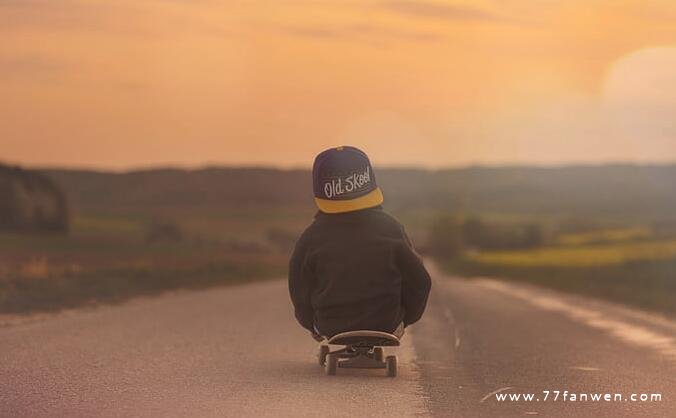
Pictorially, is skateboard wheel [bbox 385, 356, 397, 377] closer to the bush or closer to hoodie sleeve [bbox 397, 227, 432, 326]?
hoodie sleeve [bbox 397, 227, 432, 326]

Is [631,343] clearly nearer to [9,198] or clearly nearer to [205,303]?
[205,303]

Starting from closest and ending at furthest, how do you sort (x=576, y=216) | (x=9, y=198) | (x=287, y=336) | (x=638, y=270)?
1. (x=287, y=336)
2. (x=638, y=270)
3. (x=9, y=198)
4. (x=576, y=216)

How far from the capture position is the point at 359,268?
1187cm

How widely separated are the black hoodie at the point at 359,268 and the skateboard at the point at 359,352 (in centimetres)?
10

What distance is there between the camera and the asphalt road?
34.8 ft

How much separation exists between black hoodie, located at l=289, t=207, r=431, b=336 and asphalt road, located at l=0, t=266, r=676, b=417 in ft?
1.87

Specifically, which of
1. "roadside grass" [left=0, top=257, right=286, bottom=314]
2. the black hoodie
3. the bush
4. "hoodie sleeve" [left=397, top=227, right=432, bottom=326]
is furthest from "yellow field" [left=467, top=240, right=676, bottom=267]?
the black hoodie

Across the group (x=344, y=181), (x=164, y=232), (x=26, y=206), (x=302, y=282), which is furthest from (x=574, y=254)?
(x=344, y=181)

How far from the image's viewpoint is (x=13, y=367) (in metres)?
13.0

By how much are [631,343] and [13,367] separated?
9121 millimetres

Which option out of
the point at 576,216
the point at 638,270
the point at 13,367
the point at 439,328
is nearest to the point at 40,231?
the point at 638,270

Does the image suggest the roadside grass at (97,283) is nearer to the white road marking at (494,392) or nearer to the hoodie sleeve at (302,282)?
the hoodie sleeve at (302,282)

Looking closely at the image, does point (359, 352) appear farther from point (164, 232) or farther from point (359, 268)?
point (164, 232)

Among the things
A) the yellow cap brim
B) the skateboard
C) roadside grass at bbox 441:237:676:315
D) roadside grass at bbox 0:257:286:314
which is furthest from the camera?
roadside grass at bbox 441:237:676:315
